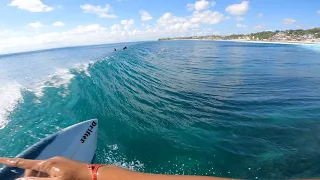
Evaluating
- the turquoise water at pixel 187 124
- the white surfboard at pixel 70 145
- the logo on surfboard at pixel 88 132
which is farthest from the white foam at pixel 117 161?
the logo on surfboard at pixel 88 132

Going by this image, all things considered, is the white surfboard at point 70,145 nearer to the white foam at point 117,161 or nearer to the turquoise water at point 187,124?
the white foam at point 117,161

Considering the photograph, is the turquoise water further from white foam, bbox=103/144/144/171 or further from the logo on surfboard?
the logo on surfboard

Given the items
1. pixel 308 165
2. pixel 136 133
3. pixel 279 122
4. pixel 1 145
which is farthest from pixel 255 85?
pixel 1 145

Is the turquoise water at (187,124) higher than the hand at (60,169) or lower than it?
lower

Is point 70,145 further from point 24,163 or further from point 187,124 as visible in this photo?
point 187,124

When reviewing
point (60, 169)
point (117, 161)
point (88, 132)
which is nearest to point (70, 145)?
point (88, 132)

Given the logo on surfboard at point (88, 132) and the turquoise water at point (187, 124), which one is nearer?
the turquoise water at point (187, 124)

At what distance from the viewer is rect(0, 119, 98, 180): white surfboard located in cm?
659

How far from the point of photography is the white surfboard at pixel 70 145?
6.59 m

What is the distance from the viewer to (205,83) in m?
19.1

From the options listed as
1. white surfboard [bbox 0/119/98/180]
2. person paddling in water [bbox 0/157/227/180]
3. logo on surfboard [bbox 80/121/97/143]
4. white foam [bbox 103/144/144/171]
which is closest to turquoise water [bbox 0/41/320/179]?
white foam [bbox 103/144/144/171]

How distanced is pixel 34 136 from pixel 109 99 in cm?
581

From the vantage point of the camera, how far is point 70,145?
7523 mm

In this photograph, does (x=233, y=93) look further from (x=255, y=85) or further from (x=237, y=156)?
(x=237, y=156)
